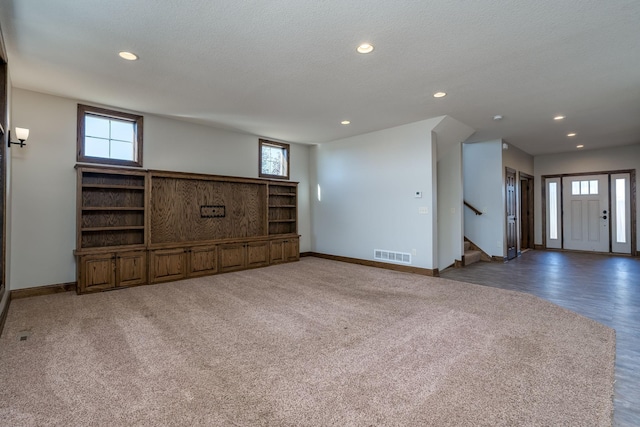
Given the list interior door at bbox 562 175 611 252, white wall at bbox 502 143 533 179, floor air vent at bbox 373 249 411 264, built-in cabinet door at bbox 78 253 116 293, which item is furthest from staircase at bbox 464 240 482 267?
built-in cabinet door at bbox 78 253 116 293

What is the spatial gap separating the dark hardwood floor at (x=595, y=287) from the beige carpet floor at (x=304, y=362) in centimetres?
11

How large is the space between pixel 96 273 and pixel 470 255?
683cm

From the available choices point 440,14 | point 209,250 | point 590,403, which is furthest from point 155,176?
point 590,403

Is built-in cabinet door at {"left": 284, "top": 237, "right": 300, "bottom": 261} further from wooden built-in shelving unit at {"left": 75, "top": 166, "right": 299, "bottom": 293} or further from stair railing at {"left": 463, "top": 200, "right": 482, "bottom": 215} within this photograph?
stair railing at {"left": 463, "top": 200, "right": 482, "bottom": 215}

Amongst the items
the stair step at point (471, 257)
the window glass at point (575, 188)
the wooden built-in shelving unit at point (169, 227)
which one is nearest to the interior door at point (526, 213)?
the window glass at point (575, 188)

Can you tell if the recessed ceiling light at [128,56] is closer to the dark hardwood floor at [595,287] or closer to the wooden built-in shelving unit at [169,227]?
the wooden built-in shelving unit at [169,227]

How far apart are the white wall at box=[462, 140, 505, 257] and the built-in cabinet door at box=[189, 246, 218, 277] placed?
577cm

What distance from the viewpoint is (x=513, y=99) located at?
14.2ft

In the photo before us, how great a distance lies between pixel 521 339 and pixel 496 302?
46.4 inches

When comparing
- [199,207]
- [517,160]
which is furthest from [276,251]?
[517,160]

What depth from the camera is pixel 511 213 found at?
23.7 feet

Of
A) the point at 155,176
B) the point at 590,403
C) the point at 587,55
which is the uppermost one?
the point at 587,55

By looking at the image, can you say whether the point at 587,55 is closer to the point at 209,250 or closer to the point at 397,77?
the point at 397,77

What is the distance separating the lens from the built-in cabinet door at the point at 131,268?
456 centimetres
